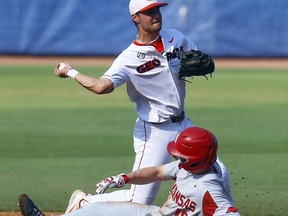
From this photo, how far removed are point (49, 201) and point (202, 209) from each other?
11.3 ft

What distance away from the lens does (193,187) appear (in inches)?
232

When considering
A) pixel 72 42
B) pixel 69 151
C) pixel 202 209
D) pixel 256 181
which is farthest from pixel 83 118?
pixel 72 42

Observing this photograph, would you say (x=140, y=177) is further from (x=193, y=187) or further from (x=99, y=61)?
(x=99, y=61)

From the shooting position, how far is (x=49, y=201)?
8.98 m

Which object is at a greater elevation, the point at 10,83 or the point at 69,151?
the point at 69,151

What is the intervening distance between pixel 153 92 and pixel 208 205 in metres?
1.75

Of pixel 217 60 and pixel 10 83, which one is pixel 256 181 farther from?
pixel 217 60

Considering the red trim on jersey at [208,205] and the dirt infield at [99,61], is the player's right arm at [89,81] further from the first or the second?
the dirt infield at [99,61]

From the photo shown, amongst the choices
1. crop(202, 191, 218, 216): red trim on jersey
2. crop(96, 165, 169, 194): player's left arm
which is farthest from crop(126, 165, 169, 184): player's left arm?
crop(202, 191, 218, 216): red trim on jersey

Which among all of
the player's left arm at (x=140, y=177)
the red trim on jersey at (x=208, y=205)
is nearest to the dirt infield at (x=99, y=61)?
the player's left arm at (x=140, y=177)

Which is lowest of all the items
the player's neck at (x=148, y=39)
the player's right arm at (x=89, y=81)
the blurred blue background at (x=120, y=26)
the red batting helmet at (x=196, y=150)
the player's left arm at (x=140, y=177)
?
the blurred blue background at (x=120, y=26)

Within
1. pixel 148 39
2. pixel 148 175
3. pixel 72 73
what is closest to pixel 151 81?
pixel 148 39

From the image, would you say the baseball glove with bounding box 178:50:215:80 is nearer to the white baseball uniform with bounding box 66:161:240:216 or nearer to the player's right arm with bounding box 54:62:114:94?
the player's right arm with bounding box 54:62:114:94

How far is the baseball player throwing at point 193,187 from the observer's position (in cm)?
581
